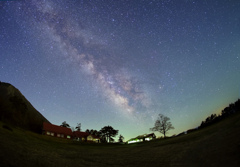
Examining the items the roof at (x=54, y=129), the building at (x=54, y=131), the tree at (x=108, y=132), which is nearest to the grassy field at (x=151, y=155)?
the building at (x=54, y=131)

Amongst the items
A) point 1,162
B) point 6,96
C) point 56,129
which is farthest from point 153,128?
point 6,96

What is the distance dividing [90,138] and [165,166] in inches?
2992

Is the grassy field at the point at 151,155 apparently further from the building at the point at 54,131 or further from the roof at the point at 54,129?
the roof at the point at 54,129

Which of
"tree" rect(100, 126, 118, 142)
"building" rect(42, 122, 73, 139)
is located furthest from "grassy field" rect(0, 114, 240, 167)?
"tree" rect(100, 126, 118, 142)

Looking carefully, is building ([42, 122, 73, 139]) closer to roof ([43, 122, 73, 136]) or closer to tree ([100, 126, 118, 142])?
roof ([43, 122, 73, 136])

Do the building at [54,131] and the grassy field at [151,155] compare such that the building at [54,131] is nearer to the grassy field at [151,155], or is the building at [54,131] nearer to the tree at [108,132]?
the tree at [108,132]

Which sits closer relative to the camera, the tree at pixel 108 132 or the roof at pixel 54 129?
the roof at pixel 54 129

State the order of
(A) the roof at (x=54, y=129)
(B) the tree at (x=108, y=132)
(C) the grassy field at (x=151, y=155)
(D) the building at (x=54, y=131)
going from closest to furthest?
(C) the grassy field at (x=151, y=155) < (D) the building at (x=54, y=131) < (A) the roof at (x=54, y=129) < (B) the tree at (x=108, y=132)

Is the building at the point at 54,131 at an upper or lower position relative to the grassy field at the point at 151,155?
upper

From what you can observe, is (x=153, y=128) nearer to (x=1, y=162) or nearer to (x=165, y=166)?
(x=165, y=166)

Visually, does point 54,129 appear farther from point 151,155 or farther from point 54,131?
point 151,155

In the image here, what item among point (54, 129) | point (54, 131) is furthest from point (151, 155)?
point (54, 129)

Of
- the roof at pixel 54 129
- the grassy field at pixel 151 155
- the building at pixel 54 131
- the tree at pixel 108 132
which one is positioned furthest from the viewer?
the tree at pixel 108 132

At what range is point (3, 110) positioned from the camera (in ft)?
191
